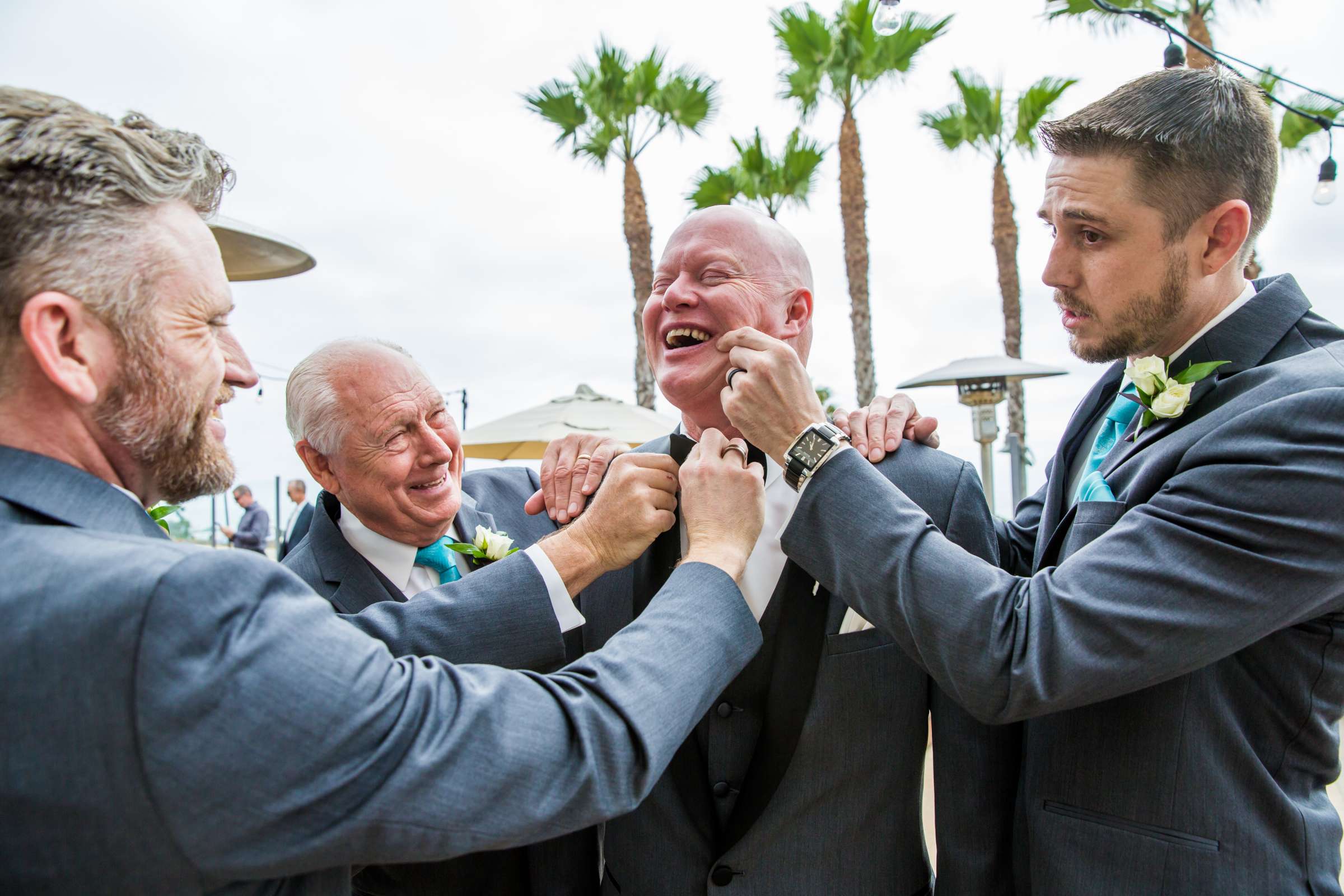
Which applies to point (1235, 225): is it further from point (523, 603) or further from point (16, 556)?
point (16, 556)

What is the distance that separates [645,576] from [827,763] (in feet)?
1.98

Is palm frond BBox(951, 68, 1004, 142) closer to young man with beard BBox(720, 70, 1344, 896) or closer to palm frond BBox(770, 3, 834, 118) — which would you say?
palm frond BBox(770, 3, 834, 118)

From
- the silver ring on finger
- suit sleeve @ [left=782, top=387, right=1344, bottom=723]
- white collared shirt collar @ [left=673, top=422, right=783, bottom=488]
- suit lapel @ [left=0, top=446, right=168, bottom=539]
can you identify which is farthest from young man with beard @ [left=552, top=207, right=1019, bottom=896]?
suit lapel @ [left=0, top=446, right=168, bottom=539]

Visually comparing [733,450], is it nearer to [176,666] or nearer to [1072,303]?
[1072,303]

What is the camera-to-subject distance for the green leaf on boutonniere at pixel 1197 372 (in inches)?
66.3

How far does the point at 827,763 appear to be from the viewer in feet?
6.17

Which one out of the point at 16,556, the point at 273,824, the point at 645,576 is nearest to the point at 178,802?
the point at 273,824

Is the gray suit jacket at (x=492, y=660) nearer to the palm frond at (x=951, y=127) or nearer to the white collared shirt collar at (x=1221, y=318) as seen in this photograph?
the white collared shirt collar at (x=1221, y=318)

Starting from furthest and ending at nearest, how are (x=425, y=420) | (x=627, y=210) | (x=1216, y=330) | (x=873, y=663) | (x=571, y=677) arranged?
(x=627, y=210)
(x=425, y=420)
(x=873, y=663)
(x=1216, y=330)
(x=571, y=677)

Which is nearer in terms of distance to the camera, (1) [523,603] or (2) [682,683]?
(2) [682,683]

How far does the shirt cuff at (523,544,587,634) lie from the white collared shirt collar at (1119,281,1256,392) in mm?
1289

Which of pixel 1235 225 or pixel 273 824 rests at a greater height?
pixel 1235 225

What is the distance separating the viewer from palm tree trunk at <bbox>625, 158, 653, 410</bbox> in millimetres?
16234

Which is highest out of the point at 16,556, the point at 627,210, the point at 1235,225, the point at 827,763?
the point at 627,210
